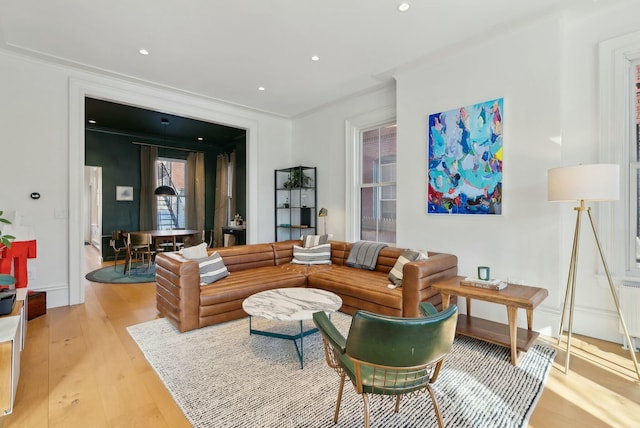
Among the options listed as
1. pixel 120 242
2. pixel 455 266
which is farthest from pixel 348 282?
pixel 120 242

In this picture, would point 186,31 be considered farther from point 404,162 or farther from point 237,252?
point 404,162

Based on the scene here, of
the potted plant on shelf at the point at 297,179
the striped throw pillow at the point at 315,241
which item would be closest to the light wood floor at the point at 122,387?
the striped throw pillow at the point at 315,241

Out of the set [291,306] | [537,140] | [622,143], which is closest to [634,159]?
[622,143]

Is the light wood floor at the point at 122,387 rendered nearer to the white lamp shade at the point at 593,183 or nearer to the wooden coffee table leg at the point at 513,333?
the wooden coffee table leg at the point at 513,333

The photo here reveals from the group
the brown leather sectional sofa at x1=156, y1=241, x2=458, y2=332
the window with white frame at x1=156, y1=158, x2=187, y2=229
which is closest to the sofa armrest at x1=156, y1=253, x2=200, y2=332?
the brown leather sectional sofa at x1=156, y1=241, x2=458, y2=332

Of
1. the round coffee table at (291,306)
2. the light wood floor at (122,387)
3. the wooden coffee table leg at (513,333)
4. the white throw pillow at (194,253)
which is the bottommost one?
the light wood floor at (122,387)

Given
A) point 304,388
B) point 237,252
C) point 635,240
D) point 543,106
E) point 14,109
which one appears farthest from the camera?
point 237,252

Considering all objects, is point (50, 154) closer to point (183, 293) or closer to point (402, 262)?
point (183, 293)

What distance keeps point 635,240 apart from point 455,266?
1.53 metres

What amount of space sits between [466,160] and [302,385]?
288cm

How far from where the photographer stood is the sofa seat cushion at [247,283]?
3.16 metres

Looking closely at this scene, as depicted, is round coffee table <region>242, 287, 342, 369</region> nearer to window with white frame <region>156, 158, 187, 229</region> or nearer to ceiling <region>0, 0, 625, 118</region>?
ceiling <region>0, 0, 625, 118</region>

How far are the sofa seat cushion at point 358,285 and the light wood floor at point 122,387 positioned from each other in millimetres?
1326

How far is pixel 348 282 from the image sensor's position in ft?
11.4
